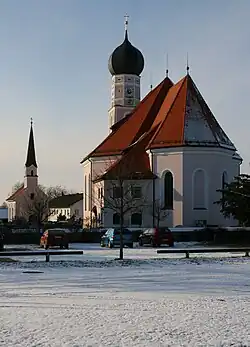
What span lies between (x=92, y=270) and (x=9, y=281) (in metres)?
4.27

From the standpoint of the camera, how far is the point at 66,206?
138 m

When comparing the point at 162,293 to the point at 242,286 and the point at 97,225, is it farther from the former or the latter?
the point at 97,225

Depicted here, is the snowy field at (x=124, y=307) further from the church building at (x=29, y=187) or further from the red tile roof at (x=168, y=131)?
the church building at (x=29, y=187)

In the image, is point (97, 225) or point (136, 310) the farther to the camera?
point (97, 225)

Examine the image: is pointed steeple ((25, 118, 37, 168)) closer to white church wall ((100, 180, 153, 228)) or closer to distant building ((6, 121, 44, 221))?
distant building ((6, 121, 44, 221))

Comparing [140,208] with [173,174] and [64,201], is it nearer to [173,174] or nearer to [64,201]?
[173,174]

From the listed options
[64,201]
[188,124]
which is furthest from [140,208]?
[64,201]

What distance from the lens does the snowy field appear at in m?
9.20

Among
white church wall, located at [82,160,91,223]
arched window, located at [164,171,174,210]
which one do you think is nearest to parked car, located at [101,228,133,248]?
arched window, located at [164,171,174,210]

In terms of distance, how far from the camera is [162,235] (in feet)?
134

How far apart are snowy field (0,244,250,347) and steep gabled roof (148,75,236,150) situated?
34.8 meters

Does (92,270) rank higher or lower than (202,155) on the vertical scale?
lower

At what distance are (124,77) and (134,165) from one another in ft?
68.7

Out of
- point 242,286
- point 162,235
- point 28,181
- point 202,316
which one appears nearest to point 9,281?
point 242,286
